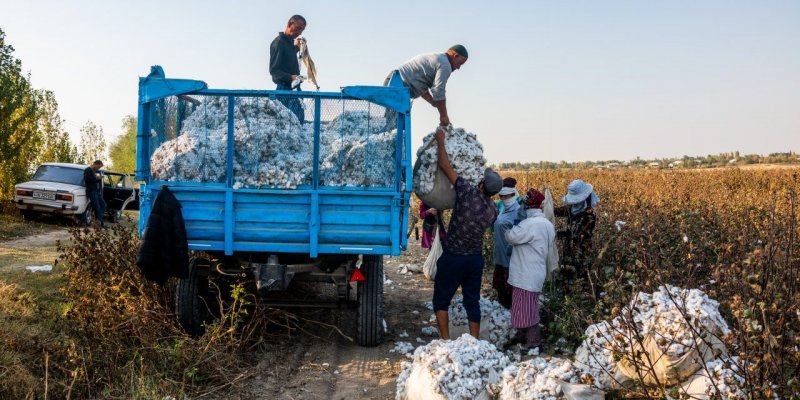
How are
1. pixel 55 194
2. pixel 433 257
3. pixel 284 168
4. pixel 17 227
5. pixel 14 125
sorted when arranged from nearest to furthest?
1. pixel 284 168
2. pixel 433 257
3. pixel 17 227
4. pixel 55 194
5. pixel 14 125

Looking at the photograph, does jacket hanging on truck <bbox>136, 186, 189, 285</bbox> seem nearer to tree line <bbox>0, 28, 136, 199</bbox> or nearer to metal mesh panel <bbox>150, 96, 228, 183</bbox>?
metal mesh panel <bbox>150, 96, 228, 183</bbox>

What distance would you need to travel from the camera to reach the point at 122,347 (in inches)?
222

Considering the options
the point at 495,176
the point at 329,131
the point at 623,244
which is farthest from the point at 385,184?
the point at 623,244

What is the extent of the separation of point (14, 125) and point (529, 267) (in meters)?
16.8

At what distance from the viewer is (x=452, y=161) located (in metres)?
6.59

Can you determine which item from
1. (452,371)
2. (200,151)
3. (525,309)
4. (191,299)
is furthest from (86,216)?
(452,371)

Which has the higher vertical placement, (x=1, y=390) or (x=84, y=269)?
(x=84, y=269)

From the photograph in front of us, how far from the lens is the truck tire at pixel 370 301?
6574 mm

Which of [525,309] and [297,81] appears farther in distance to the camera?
[297,81]

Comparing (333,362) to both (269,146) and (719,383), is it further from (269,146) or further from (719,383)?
(719,383)

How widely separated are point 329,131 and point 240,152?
2.66 ft

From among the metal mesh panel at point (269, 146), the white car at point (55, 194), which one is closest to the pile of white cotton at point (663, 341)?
the metal mesh panel at point (269, 146)

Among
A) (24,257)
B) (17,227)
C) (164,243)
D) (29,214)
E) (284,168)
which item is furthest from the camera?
(29,214)

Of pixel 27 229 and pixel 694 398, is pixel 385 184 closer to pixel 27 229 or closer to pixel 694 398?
pixel 694 398
